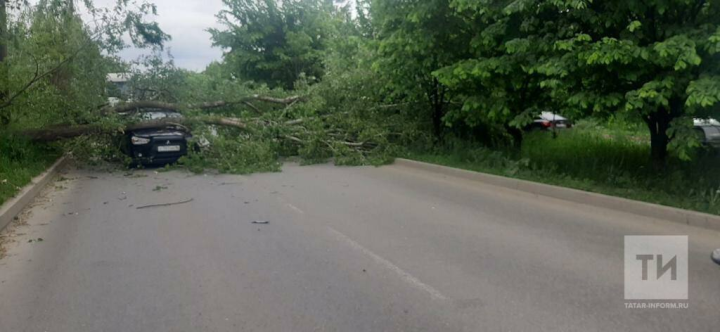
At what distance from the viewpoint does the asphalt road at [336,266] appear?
4.16 meters

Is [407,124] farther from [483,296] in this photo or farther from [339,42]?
[483,296]

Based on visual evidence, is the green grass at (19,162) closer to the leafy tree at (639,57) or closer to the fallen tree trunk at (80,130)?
the fallen tree trunk at (80,130)

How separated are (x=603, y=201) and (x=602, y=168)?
7.94 feet

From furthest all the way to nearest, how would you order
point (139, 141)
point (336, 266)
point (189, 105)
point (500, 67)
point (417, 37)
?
point (189, 105), point (139, 141), point (417, 37), point (500, 67), point (336, 266)

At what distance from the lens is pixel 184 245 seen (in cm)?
641

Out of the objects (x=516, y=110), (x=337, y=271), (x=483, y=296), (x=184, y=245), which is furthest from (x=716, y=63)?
(x=184, y=245)


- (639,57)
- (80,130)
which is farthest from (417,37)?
(80,130)

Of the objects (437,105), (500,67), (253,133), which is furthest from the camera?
(437,105)

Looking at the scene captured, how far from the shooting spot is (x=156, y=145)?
14016mm

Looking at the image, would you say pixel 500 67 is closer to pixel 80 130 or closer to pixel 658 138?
pixel 658 138

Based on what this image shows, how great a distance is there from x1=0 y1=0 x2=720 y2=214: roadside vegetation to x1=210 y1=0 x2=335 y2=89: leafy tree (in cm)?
897

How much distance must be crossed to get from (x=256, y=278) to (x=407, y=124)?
11382 millimetres

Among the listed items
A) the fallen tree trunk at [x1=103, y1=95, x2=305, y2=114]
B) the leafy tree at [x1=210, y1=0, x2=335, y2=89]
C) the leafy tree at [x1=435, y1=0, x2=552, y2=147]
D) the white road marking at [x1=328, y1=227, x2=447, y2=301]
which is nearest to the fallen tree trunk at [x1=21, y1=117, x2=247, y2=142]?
the fallen tree trunk at [x1=103, y1=95, x2=305, y2=114]

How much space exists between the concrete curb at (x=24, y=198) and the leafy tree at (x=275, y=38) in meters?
17.1
